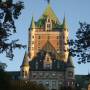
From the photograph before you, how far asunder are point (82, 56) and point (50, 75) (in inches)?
4467

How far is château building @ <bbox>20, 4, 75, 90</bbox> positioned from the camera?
143125mm

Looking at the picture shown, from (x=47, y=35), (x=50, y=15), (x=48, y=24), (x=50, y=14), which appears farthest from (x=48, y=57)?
(x=50, y=14)

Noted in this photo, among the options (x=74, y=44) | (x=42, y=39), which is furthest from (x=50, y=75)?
(x=74, y=44)

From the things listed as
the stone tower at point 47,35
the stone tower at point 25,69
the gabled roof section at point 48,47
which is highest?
the stone tower at point 47,35

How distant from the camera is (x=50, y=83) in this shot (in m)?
144

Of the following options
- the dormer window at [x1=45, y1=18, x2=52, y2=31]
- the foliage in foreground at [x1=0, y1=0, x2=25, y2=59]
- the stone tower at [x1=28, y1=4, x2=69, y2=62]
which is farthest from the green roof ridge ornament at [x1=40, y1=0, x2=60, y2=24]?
the foliage in foreground at [x1=0, y1=0, x2=25, y2=59]

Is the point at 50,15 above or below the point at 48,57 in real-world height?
above

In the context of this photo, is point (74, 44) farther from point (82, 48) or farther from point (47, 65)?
point (47, 65)

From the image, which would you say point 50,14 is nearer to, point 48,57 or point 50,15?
point 50,15

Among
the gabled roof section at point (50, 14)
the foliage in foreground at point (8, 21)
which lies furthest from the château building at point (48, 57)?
the foliage in foreground at point (8, 21)

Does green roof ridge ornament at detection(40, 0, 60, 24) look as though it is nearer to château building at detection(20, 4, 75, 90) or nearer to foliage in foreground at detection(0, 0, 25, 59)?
château building at detection(20, 4, 75, 90)

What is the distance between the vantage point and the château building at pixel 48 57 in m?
143

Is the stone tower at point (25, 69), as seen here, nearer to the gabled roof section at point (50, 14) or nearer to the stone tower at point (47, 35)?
the stone tower at point (47, 35)

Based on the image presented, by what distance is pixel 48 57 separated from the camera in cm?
14600
